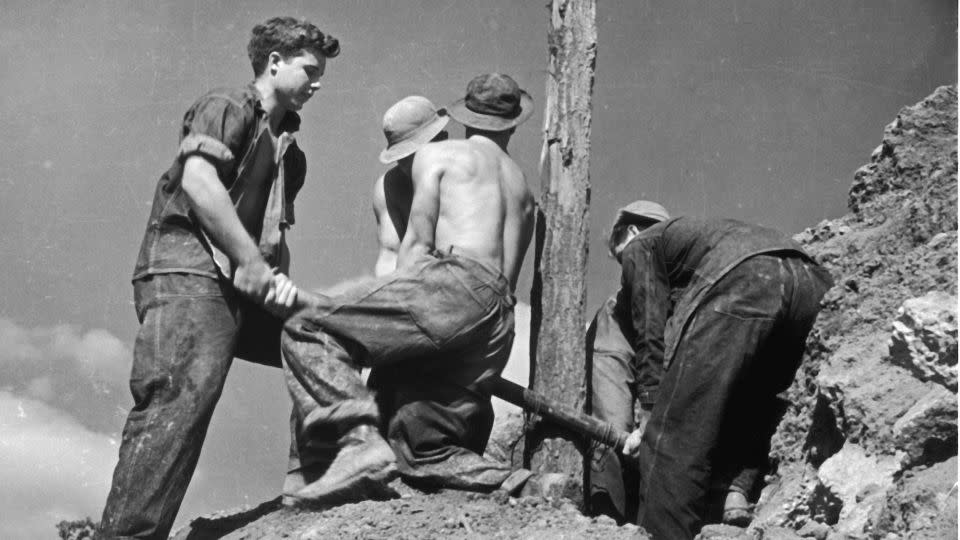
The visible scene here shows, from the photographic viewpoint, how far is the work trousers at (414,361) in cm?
842

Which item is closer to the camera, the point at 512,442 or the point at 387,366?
the point at 387,366

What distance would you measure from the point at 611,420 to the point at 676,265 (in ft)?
3.28

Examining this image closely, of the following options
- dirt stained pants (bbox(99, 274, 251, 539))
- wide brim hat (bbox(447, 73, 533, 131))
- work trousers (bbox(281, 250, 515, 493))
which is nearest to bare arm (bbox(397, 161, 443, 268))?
work trousers (bbox(281, 250, 515, 493))

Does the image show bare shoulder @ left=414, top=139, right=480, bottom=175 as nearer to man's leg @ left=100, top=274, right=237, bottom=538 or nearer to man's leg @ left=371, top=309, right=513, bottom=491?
man's leg @ left=371, top=309, right=513, bottom=491

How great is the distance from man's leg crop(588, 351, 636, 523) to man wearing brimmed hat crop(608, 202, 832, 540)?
0.28m

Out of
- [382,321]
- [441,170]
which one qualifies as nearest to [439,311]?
[382,321]

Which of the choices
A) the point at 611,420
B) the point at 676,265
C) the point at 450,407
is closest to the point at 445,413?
the point at 450,407

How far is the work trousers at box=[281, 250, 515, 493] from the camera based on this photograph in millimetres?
8422

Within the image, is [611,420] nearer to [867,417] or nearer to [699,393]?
[699,393]

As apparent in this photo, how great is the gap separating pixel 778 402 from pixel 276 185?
287 cm

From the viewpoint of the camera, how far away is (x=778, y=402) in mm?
9172

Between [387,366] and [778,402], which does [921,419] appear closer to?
[778,402]

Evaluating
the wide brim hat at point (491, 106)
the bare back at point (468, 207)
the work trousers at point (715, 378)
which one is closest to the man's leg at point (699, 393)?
the work trousers at point (715, 378)

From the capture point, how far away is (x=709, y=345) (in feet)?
28.4
